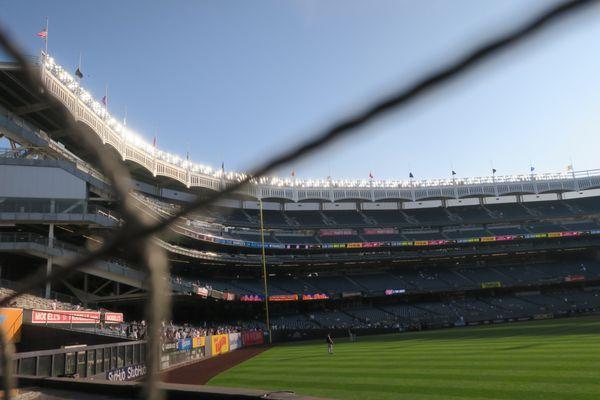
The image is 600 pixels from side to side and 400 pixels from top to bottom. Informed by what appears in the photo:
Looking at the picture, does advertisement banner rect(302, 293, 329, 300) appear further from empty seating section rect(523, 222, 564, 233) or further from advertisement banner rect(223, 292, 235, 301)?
empty seating section rect(523, 222, 564, 233)

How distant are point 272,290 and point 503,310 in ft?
90.0

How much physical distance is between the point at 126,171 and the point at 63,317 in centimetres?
Result: 2501

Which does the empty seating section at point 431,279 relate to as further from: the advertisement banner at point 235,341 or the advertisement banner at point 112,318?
the advertisement banner at point 112,318

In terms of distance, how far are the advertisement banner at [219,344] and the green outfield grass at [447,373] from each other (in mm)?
7664

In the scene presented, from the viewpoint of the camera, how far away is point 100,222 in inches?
1154

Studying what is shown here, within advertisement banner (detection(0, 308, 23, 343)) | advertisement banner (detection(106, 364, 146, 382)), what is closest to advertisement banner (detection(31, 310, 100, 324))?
advertisement banner (detection(0, 308, 23, 343))

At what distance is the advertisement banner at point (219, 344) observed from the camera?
2854 centimetres

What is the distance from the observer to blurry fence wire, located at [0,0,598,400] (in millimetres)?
708

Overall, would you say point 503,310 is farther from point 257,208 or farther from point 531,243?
point 257,208

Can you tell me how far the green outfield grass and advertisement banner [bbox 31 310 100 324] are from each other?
9362 mm

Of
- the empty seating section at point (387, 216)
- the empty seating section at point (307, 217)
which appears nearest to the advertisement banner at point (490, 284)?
the empty seating section at point (387, 216)

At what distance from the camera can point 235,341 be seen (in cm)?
3325

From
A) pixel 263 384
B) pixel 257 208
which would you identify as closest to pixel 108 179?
pixel 263 384

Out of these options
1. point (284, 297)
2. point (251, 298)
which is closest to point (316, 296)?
point (284, 297)
